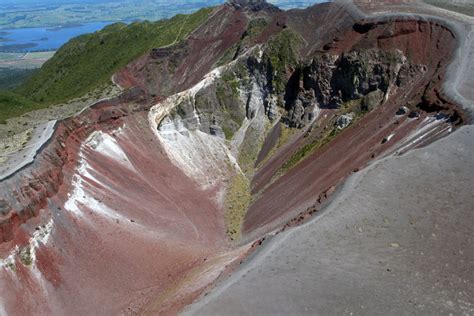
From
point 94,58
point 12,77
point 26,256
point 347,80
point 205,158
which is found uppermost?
point 12,77

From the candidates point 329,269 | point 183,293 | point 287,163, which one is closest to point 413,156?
point 329,269

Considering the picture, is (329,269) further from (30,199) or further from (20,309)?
(30,199)

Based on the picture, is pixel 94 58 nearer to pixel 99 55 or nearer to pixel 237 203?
pixel 99 55

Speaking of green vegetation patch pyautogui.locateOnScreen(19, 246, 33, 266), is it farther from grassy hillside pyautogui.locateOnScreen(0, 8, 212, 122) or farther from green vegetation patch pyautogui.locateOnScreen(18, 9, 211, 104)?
green vegetation patch pyautogui.locateOnScreen(18, 9, 211, 104)

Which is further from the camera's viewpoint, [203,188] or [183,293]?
[203,188]

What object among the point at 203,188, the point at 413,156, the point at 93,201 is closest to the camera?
the point at 413,156

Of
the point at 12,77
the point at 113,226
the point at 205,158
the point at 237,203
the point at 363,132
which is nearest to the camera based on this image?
the point at 113,226

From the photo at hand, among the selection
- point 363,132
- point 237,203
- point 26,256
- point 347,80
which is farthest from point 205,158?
point 26,256

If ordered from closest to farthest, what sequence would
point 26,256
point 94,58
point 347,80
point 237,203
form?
1. point 26,256
2. point 237,203
3. point 347,80
4. point 94,58
